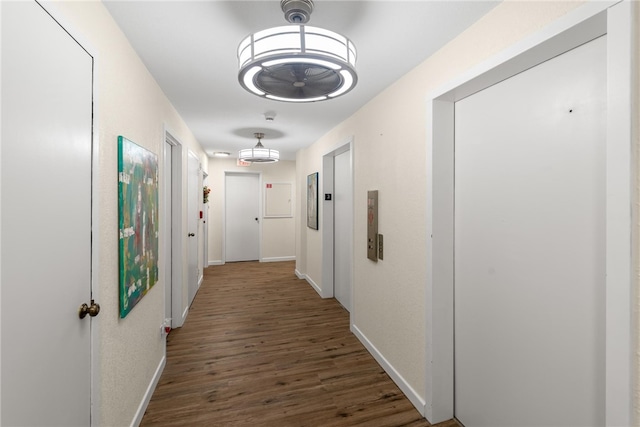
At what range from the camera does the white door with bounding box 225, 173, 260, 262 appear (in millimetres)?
Result: 6645

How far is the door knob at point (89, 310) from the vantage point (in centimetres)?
123

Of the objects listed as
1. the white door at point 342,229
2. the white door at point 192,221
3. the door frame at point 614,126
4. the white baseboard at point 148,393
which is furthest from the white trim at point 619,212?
the white door at point 192,221

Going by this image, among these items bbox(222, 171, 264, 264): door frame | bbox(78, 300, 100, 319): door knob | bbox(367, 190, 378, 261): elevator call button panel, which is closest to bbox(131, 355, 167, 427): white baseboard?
bbox(78, 300, 100, 319): door knob

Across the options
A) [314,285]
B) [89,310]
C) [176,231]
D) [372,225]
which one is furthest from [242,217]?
[89,310]

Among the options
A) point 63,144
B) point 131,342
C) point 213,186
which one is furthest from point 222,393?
point 213,186

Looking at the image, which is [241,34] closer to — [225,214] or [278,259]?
[225,214]

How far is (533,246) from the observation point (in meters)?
1.45

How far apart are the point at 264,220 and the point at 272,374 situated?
4.53 metres

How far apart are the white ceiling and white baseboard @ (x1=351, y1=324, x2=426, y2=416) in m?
2.28

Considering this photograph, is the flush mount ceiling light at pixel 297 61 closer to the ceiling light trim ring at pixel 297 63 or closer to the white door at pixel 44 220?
the ceiling light trim ring at pixel 297 63

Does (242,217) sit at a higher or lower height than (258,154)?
lower

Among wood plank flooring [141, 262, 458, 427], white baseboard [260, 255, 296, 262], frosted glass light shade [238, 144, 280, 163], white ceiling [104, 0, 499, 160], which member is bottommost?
wood plank flooring [141, 262, 458, 427]

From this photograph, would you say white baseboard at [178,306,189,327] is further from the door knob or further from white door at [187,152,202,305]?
the door knob

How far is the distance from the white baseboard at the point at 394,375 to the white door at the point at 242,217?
13.7 ft
